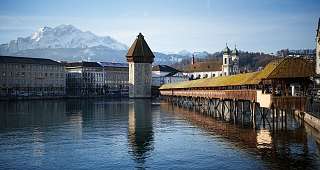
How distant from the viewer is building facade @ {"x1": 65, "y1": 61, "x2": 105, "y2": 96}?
490 ft

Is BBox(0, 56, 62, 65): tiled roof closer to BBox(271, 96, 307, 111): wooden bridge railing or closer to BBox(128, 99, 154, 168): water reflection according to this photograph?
BBox(128, 99, 154, 168): water reflection

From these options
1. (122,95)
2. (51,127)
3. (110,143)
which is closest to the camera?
(110,143)

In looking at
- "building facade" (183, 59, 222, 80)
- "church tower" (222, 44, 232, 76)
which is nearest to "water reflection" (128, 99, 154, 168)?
"church tower" (222, 44, 232, 76)

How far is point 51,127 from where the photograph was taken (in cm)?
4216

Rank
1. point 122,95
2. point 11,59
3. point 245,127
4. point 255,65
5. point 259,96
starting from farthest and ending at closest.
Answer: point 255,65
point 122,95
point 11,59
point 245,127
point 259,96

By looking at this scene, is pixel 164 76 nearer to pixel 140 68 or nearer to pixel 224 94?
pixel 140 68

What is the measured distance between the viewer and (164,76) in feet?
520

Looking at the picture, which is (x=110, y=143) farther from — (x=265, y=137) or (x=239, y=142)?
(x=265, y=137)

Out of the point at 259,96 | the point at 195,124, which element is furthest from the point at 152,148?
the point at 195,124

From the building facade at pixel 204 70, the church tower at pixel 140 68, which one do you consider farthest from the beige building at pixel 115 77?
the church tower at pixel 140 68

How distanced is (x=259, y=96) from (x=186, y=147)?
390 inches

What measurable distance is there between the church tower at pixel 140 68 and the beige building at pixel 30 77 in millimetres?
22390

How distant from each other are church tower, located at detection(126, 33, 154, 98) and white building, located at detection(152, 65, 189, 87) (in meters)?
24.9

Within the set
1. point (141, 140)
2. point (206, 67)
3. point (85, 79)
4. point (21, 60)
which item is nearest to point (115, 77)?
point (85, 79)
